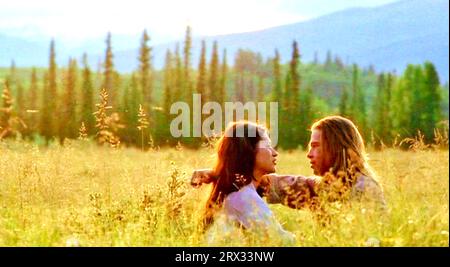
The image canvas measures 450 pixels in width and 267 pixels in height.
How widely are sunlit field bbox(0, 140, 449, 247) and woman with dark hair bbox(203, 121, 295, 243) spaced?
20cm

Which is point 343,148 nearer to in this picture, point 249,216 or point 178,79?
point 249,216

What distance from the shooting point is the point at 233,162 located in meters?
6.16

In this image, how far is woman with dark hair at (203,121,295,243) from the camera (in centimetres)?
598

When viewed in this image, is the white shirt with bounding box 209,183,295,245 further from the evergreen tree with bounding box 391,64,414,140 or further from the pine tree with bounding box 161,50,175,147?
the evergreen tree with bounding box 391,64,414,140

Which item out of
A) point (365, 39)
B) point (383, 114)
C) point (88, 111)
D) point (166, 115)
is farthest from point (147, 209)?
point (365, 39)

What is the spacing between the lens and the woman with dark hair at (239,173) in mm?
5977

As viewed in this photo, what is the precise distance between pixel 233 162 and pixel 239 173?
0.30 ft

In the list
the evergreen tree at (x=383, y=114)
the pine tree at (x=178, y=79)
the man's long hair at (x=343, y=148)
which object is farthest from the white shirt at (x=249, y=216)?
the evergreen tree at (x=383, y=114)

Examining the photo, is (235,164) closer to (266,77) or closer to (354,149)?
(354,149)

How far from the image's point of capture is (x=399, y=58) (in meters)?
141

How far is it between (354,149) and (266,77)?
125118mm

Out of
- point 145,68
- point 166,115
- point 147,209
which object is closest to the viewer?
point 147,209

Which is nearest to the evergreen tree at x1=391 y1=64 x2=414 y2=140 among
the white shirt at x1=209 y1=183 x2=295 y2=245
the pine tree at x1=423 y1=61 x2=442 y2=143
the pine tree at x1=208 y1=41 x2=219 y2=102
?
the pine tree at x1=423 y1=61 x2=442 y2=143
